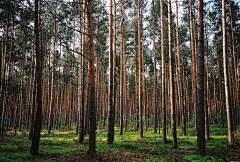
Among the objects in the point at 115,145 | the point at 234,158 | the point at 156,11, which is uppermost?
the point at 156,11

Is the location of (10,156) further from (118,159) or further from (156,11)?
(156,11)

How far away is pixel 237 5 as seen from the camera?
55.1 feet

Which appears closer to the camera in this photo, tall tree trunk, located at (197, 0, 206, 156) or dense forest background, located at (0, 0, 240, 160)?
tall tree trunk, located at (197, 0, 206, 156)

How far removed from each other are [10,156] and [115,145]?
5.29 metres

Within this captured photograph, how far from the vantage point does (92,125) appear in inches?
268

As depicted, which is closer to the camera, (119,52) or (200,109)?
(200,109)

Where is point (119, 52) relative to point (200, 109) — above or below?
above

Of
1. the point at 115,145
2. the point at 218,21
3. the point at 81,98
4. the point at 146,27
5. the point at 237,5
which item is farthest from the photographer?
the point at 146,27

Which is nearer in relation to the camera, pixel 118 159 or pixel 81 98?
pixel 118 159

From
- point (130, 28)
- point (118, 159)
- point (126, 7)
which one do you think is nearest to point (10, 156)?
point (118, 159)

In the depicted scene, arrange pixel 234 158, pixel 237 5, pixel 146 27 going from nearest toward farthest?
pixel 234 158
pixel 237 5
pixel 146 27

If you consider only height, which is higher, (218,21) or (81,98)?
(218,21)

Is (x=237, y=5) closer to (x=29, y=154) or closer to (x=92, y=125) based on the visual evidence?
(x=92, y=125)

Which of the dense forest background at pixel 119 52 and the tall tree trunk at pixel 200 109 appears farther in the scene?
the dense forest background at pixel 119 52
